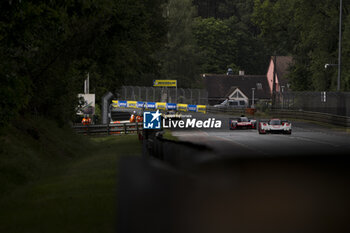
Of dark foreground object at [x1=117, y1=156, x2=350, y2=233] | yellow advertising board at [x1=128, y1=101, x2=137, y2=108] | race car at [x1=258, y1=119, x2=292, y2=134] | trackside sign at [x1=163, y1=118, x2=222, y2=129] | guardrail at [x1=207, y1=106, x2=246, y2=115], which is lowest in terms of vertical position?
trackside sign at [x1=163, y1=118, x2=222, y2=129]

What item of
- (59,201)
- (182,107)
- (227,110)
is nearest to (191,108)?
(182,107)

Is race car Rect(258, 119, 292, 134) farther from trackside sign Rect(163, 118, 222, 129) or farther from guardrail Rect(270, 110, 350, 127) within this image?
trackside sign Rect(163, 118, 222, 129)

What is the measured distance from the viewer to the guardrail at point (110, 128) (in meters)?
43.2

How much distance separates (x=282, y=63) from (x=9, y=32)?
408 feet

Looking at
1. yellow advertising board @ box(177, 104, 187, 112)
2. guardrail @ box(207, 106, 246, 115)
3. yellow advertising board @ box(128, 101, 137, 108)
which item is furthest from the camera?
yellow advertising board @ box(177, 104, 187, 112)

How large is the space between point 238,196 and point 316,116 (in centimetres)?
5649

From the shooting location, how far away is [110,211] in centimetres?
959

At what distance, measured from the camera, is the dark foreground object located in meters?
3.79

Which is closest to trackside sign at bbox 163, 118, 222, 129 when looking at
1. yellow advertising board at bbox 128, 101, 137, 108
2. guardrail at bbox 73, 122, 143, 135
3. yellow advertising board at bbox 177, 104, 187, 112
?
guardrail at bbox 73, 122, 143, 135

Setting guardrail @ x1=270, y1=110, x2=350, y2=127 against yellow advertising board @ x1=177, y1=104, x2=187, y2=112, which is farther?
yellow advertising board @ x1=177, y1=104, x2=187, y2=112

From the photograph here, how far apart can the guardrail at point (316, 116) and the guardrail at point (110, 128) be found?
1669 centimetres

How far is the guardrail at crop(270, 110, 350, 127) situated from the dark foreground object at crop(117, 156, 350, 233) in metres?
48.2

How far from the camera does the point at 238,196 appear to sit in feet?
12.5

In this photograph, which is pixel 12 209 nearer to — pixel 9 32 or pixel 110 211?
pixel 110 211
